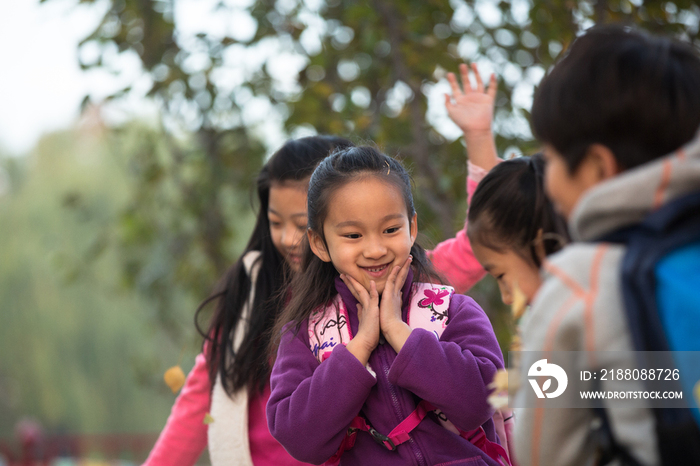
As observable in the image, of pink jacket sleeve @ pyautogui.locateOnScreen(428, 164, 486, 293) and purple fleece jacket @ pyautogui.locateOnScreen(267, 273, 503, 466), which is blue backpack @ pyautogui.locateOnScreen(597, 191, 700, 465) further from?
pink jacket sleeve @ pyautogui.locateOnScreen(428, 164, 486, 293)

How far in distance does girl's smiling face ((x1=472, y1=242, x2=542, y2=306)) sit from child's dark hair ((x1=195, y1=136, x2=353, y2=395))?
2.14ft

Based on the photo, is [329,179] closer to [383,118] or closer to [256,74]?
[383,118]

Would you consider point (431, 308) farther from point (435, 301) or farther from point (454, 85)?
point (454, 85)

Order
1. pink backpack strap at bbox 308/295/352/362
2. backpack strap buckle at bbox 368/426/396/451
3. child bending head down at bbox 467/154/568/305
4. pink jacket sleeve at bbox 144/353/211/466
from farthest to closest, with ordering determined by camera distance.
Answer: pink jacket sleeve at bbox 144/353/211/466 < pink backpack strap at bbox 308/295/352/362 < backpack strap buckle at bbox 368/426/396/451 < child bending head down at bbox 467/154/568/305

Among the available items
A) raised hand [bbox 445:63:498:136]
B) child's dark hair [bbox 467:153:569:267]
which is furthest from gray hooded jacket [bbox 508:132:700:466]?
raised hand [bbox 445:63:498:136]

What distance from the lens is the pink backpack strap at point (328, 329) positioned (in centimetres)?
133

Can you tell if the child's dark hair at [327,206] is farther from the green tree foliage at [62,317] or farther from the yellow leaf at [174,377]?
the green tree foliage at [62,317]

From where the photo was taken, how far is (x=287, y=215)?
1706 millimetres

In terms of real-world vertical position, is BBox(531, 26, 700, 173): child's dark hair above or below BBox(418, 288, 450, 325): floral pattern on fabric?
above

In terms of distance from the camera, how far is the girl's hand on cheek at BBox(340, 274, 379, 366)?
4.08 ft

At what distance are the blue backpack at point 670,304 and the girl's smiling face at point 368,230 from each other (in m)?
0.61

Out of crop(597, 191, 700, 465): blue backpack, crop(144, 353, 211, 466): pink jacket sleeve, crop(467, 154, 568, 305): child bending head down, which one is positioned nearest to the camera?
crop(597, 191, 700, 465): blue backpack

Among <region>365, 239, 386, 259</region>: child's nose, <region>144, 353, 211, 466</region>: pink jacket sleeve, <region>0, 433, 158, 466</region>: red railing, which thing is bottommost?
<region>0, 433, 158, 466</region>: red railing

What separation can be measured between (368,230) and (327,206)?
11 centimetres
